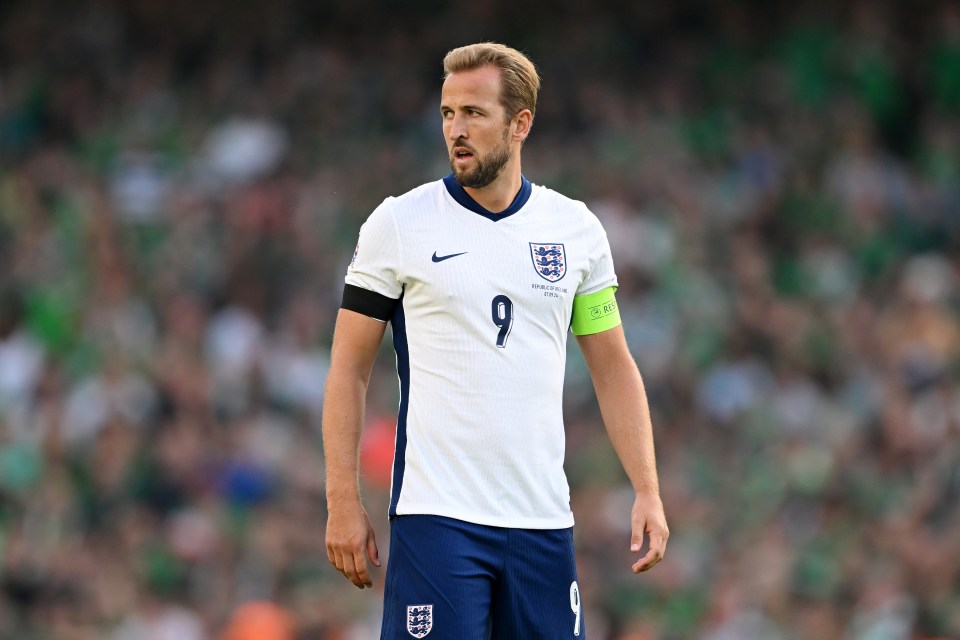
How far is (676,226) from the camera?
13.6m

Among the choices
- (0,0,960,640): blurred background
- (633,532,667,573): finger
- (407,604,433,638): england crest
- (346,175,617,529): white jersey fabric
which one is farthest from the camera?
(0,0,960,640): blurred background

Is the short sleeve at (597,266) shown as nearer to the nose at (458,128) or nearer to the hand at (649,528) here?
the nose at (458,128)

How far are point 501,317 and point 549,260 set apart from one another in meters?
0.25

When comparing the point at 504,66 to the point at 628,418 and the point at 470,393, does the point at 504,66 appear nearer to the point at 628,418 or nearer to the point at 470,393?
the point at 470,393

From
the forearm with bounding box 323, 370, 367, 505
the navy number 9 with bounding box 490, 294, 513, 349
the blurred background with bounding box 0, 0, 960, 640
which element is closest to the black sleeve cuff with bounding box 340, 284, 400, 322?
the forearm with bounding box 323, 370, 367, 505

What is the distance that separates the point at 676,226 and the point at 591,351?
871 centimetres

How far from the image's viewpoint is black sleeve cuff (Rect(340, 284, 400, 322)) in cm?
468

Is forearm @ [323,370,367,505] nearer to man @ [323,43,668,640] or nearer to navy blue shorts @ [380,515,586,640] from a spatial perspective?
man @ [323,43,668,640]

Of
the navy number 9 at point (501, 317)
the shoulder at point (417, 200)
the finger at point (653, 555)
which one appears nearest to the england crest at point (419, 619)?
the finger at point (653, 555)

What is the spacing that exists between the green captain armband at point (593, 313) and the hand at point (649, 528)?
1.77 feet

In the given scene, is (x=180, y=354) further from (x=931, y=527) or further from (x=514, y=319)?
(x=514, y=319)

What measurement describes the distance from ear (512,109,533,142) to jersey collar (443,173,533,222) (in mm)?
157

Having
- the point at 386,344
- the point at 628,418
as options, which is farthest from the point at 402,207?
the point at 386,344

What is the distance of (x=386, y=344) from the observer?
1271 centimetres
